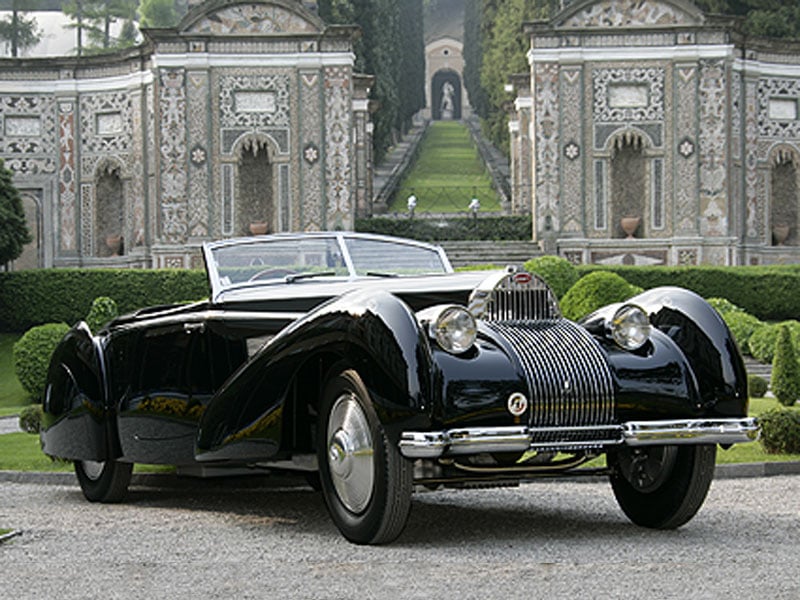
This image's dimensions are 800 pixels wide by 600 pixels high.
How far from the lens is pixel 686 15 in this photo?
3762 cm

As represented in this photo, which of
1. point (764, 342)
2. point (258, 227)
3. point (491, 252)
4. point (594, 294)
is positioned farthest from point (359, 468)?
point (258, 227)

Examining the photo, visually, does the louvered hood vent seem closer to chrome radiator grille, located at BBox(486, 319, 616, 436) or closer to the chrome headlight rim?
chrome radiator grille, located at BBox(486, 319, 616, 436)

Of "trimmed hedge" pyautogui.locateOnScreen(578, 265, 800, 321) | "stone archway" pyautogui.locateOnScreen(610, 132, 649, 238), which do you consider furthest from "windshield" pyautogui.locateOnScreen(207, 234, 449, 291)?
"stone archway" pyautogui.locateOnScreen(610, 132, 649, 238)

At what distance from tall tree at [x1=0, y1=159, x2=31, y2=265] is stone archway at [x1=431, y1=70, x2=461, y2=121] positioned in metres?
64.5

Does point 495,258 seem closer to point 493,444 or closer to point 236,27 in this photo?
point 236,27

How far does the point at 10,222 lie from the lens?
108ft

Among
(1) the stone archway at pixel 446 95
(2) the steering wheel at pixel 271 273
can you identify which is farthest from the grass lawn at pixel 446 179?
(2) the steering wheel at pixel 271 273

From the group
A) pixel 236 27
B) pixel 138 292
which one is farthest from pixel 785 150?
pixel 138 292

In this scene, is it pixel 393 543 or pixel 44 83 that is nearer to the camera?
pixel 393 543

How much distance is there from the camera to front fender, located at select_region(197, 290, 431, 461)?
6281 millimetres

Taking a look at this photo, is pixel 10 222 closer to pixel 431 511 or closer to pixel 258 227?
pixel 258 227

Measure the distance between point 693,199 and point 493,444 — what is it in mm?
32078

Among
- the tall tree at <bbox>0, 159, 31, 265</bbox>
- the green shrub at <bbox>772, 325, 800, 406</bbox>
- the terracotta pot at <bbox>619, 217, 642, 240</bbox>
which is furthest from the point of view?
the terracotta pot at <bbox>619, 217, 642, 240</bbox>

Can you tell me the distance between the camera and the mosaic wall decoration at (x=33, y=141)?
40.1m
